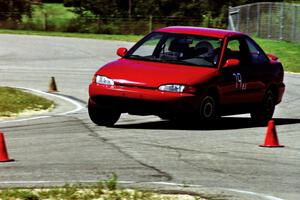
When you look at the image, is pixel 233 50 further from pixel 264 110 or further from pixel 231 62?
pixel 264 110

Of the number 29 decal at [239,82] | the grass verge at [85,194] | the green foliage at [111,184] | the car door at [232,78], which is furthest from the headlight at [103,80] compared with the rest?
the grass verge at [85,194]

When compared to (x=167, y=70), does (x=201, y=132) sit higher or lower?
lower

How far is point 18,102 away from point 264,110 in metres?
4.94

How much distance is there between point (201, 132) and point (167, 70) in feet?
3.61

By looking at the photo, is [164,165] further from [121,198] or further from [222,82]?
[222,82]

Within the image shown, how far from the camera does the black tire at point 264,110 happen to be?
17.2 metres

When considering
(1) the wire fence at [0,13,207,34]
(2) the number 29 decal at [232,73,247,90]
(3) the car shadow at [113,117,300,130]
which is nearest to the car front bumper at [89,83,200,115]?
(3) the car shadow at [113,117,300,130]

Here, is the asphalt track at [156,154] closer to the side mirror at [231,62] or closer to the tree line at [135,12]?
the side mirror at [231,62]

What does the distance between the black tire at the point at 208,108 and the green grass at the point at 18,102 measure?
4058mm

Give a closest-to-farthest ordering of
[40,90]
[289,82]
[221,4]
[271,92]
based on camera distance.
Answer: [271,92] → [40,90] → [289,82] → [221,4]

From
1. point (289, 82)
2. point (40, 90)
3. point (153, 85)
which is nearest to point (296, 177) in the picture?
point (153, 85)

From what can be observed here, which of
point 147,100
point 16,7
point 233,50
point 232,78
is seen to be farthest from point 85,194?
point 16,7

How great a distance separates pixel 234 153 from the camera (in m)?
12.4

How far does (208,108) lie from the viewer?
15.3 meters
